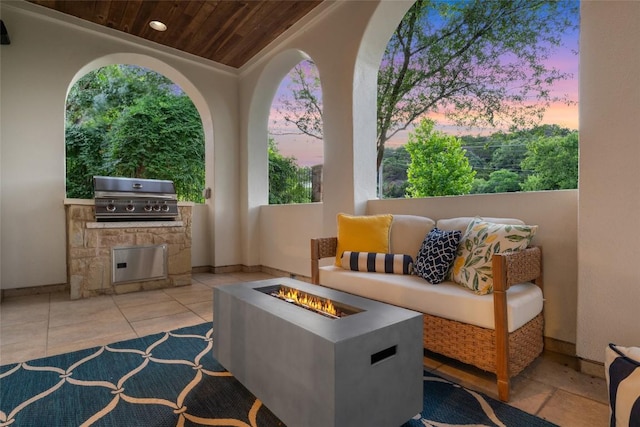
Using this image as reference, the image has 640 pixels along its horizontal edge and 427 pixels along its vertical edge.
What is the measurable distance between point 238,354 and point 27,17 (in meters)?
4.23

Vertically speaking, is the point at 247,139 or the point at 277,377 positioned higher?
the point at 247,139

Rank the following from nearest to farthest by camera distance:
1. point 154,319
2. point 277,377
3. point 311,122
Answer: point 277,377
point 154,319
point 311,122

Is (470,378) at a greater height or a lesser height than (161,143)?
lesser

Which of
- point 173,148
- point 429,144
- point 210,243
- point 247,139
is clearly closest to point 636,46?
point 429,144

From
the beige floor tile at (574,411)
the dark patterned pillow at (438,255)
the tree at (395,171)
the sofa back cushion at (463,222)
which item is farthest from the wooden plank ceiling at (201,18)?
the beige floor tile at (574,411)

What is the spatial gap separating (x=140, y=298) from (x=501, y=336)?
3321 mm

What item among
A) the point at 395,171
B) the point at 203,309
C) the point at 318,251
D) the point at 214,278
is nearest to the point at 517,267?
the point at 318,251

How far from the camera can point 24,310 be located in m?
2.93

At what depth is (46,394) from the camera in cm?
158

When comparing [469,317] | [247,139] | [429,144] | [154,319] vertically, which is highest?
[247,139]

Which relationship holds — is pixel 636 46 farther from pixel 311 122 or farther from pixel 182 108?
pixel 182 108

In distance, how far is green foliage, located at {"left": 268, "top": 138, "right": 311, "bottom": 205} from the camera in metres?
5.21

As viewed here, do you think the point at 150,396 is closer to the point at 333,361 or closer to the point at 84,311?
the point at 333,361

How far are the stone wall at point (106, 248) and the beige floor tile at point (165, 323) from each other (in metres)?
1.20
